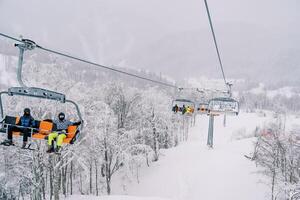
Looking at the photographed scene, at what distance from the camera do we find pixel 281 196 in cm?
2978

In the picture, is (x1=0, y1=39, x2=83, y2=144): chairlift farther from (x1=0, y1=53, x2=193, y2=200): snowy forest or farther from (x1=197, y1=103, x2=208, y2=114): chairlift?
(x1=197, y1=103, x2=208, y2=114): chairlift

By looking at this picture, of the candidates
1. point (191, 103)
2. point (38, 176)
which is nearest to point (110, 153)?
point (38, 176)

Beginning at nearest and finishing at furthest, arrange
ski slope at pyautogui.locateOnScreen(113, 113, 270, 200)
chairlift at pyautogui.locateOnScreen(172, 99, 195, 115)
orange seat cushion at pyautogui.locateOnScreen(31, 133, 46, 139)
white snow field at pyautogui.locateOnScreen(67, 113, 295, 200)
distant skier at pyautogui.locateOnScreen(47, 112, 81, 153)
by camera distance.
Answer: distant skier at pyautogui.locateOnScreen(47, 112, 81, 153)
orange seat cushion at pyautogui.locateOnScreen(31, 133, 46, 139)
chairlift at pyautogui.locateOnScreen(172, 99, 195, 115)
white snow field at pyautogui.locateOnScreen(67, 113, 295, 200)
ski slope at pyautogui.locateOnScreen(113, 113, 270, 200)

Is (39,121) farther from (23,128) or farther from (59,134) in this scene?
(59,134)

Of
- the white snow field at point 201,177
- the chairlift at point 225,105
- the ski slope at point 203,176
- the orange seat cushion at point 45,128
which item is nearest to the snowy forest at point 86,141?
the white snow field at point 201,177

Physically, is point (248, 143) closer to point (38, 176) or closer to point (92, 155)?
point (92, 155)

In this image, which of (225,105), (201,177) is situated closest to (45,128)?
(225,105)

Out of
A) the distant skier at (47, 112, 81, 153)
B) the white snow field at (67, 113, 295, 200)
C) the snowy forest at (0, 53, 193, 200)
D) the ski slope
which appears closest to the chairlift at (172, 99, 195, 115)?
the white snow field at (67, 113, 295, 200)

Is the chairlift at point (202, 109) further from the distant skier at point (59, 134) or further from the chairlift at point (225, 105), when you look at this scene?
the distant skier at point (59, 134)

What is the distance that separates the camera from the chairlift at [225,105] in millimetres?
19000

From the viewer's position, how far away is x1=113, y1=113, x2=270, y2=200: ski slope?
31.2m

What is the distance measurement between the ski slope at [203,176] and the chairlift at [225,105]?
13.3m

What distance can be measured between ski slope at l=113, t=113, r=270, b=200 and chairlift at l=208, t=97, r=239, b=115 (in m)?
13.3

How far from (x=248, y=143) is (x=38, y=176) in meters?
28.6
